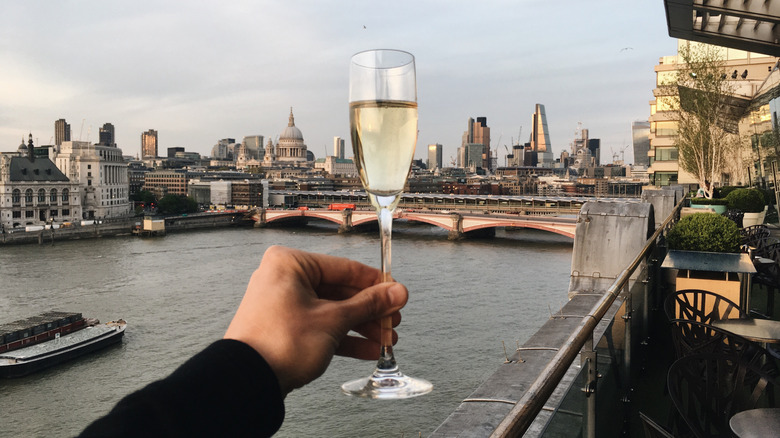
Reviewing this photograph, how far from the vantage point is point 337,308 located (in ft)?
2.39

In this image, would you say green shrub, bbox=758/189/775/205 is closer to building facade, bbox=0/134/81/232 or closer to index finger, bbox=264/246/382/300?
index finger, bbox=264/246/382/300

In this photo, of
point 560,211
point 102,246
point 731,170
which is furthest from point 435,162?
point 731,170

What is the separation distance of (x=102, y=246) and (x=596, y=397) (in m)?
35.5

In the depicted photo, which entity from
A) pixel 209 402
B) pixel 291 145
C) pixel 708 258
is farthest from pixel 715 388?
pixel 291 145

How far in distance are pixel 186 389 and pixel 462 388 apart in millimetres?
10240

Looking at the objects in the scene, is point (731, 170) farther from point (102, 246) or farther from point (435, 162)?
point (435, 162)

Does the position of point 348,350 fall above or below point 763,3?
below

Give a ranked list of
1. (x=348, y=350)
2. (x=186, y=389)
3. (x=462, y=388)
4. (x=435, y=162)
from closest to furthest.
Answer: (x=186, y=389), (x=348, y=350), (x=462, y=388), (x=435, y=162)

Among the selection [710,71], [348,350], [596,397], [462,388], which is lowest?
[462,388]

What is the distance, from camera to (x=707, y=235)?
4.89 m

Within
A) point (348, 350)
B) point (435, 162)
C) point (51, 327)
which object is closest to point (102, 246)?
point (51, 327)

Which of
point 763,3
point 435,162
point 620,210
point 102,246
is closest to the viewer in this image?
Answer: point 620,210

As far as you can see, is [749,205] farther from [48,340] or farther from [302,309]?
[48,340]

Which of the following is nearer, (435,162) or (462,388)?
(462,388)
